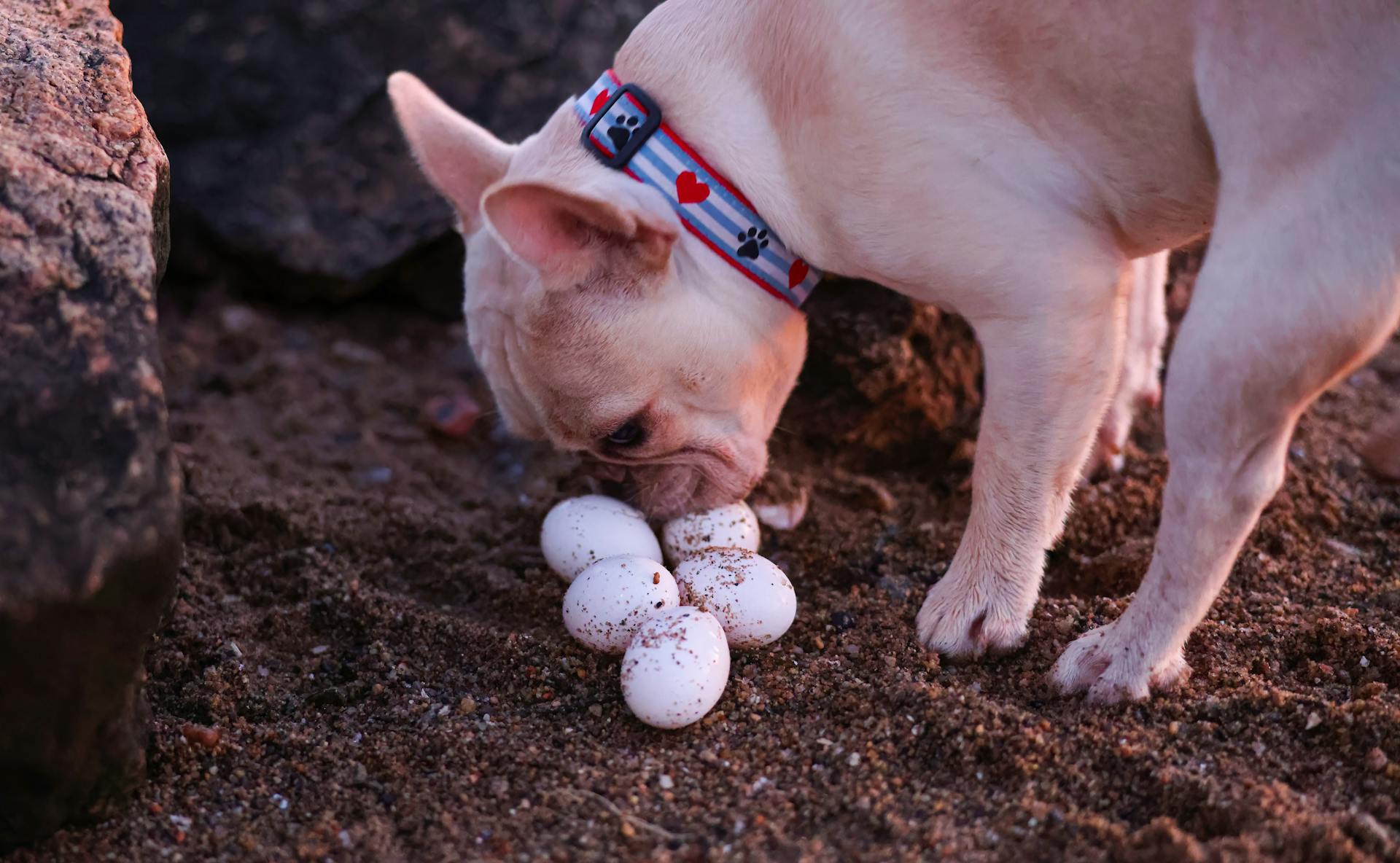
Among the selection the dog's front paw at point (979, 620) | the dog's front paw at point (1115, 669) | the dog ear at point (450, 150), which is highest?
the dog ear at point (450, 150)

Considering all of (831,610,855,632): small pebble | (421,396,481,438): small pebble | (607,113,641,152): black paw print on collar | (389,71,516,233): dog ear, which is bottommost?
(421,396,481,438): small pebble

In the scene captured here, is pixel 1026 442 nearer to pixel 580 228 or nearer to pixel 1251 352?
pixel 1251 352

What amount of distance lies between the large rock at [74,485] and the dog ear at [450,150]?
1.08m

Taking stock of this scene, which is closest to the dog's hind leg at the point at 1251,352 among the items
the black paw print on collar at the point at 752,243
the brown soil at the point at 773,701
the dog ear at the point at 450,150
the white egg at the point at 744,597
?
the brown soil at the point at 773,701

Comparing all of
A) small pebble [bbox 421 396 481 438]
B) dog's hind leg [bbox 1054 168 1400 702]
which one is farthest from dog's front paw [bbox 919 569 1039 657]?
small pebble [bbox 421 396 481 438]

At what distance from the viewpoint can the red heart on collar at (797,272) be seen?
304 cm

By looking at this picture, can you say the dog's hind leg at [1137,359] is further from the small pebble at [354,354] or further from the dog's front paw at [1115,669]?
the small pebble at [354,354]

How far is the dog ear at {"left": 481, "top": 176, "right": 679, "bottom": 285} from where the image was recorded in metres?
2.60

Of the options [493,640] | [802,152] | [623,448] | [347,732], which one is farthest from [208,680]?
[802,152]

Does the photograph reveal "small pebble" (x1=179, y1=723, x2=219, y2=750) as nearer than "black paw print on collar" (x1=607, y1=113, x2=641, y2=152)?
Yes

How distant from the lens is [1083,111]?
2666 mm

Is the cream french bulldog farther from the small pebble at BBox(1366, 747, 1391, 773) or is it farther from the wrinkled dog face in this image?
the small pebble at BBox(1366, 747, 1391, 773)

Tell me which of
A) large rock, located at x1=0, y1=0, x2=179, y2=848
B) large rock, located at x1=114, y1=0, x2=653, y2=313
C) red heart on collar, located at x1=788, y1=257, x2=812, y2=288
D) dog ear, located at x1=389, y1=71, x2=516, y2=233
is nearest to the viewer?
large rock, located at x1=0, y1=0, x2=179, y2=848

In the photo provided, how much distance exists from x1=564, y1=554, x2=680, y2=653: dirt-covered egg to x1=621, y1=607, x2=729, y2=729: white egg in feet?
0.44
